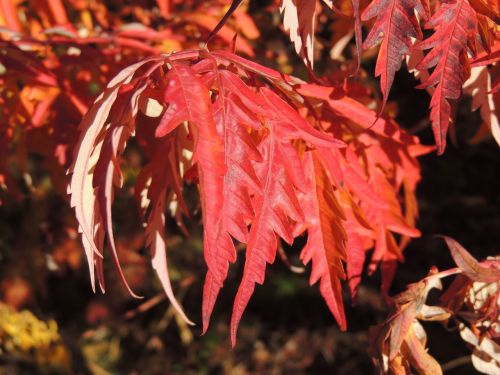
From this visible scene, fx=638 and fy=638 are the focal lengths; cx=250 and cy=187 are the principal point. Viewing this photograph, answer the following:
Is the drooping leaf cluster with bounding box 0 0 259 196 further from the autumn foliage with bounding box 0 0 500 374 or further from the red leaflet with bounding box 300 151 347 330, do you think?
the red leaflet with bounding box 300 151 347 330

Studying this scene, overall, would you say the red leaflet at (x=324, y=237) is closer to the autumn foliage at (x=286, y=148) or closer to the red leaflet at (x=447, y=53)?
the autumn foliage at (x=286, y=148)

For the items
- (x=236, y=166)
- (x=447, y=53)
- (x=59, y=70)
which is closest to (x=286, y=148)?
(x=236, y=166)

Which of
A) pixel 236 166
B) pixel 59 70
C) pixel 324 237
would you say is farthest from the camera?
pixel 59 70

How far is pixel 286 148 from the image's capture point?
2.32 ft

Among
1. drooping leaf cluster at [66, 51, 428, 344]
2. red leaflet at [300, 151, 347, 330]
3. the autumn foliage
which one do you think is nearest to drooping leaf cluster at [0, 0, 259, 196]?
the autumn foliage

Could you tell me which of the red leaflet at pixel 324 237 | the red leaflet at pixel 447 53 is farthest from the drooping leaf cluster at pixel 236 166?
the red leaflet at pixel 447 53

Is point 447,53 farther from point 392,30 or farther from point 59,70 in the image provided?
point 59,70

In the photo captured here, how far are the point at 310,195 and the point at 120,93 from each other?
10.1 inches

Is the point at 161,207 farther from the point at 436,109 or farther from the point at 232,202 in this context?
the point at 436,109

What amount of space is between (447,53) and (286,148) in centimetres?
21

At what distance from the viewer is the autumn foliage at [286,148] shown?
0.64 m

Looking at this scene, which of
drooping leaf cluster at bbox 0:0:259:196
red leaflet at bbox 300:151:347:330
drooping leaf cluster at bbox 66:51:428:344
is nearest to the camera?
drooping leaf cluster at bbox 66:51:428:344

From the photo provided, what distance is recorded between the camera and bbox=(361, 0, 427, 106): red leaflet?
2.24 feet

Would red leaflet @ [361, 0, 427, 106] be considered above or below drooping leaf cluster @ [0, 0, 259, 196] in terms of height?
above
